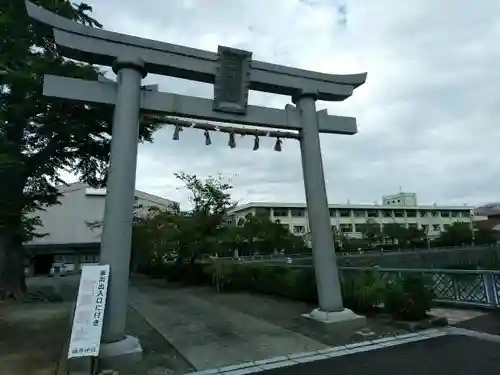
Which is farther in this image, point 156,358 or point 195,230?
point 195,230

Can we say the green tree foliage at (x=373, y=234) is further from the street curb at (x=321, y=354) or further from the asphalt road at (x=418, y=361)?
the asphalt road at (x=418, y=361)

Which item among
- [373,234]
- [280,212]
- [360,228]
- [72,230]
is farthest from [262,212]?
[72,230]

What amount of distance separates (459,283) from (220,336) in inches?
234

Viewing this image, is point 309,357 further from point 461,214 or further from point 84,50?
point 461,214

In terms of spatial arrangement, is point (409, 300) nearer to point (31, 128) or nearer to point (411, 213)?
point (31, 128)

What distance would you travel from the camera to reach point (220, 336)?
22.7ft

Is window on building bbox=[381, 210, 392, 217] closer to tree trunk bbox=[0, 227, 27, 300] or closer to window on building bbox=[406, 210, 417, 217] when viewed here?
window on building bbox=[406, 210, 417, 217]

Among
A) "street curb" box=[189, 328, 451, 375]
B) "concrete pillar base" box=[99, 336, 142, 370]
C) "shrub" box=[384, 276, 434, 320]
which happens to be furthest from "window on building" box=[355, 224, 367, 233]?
"concrete pillar base" box=[99, 336, 142, 370]

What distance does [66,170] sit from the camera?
50.1 feet

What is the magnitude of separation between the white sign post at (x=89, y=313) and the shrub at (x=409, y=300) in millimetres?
5766

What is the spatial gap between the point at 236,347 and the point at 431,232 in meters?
75.3

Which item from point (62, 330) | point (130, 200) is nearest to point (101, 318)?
point (130, 200)

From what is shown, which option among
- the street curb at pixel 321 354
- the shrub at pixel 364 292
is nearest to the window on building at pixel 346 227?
the shrub at pixel 364 292

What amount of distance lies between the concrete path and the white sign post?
1526 millimetres
